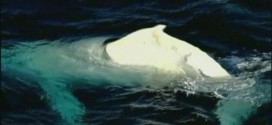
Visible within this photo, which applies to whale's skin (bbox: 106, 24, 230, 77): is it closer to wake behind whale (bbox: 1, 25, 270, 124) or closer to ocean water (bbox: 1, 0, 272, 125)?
wake behind whale (bbox: 1, 25, 270, 124)

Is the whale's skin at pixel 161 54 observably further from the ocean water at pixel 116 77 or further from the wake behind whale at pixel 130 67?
the ocean water at pixel 116 77

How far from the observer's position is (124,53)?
32.5 ft

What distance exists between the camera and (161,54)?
9.84 m

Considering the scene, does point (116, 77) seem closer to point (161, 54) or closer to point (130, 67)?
point (130, 67)

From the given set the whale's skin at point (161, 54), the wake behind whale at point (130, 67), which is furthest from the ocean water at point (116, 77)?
the whale's skin at point (161, 54)

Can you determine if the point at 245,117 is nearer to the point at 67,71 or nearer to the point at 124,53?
the point at 124,53

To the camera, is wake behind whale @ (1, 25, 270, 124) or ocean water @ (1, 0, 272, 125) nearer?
ocean water @ (1, 0, 272, 125)

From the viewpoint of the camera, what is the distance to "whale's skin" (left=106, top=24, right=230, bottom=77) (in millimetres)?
9680

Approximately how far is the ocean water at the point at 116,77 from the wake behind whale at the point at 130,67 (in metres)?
0.02

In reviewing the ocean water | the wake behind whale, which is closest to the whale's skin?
the wake behind whale

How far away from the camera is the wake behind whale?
9.66 meters

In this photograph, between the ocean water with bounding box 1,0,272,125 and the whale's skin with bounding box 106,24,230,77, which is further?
the whale's skin with bounding box 106,24,230,77

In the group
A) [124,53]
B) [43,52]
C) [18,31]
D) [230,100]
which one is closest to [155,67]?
[124,53]

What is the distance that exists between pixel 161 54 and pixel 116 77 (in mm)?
779
